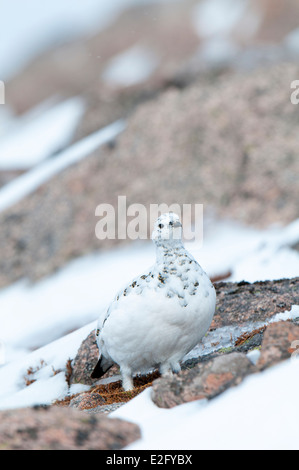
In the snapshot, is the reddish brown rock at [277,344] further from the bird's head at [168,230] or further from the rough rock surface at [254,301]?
the rough rock surface at [254,301]

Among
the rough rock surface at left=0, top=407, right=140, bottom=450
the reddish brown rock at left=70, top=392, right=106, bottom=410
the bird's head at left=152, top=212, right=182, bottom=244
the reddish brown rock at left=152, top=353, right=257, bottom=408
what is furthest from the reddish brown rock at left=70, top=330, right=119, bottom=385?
the rough rock surface at left=0, top=407, right=140, bottom=450

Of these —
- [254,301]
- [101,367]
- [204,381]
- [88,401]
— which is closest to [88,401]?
[88,401]

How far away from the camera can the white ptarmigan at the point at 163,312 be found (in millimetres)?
5129

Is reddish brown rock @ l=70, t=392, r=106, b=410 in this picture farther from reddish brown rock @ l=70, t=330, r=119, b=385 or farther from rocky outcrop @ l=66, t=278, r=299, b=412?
reddish brown rock @ l=70, t=330, r=119, b=385

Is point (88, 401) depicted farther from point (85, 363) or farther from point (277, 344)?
point (277, 344)

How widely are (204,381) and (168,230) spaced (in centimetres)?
194

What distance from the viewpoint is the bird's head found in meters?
5.48

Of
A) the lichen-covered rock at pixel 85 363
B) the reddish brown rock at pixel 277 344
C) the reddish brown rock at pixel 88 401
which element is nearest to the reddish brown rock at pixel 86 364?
the lichen-covered rock at pixel 85 363

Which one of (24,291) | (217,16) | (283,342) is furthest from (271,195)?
(217,16)

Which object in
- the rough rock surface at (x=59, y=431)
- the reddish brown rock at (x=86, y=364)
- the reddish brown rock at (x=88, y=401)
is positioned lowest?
the rough rock surface at (x=59, y=431)

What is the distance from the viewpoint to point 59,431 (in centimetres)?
337

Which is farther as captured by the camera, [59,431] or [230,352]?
[230,352]

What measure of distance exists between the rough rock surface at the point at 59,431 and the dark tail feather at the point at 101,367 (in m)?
2.71

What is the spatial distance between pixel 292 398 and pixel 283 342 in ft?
1.88
